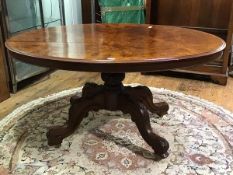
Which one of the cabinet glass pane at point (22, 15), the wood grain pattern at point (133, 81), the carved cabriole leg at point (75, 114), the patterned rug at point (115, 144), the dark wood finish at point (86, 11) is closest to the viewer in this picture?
the patterned rug at point (115, 144)

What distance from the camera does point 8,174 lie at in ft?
4.17

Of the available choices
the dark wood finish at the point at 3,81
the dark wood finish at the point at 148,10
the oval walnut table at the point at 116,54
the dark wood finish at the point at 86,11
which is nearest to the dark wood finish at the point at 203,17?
the dark wood finish at the point at 148,10

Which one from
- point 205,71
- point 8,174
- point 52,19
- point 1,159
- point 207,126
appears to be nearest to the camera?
point 8,174

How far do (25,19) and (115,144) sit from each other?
4.95 ft

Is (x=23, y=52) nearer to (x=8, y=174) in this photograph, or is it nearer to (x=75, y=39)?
(x=75, y=39)

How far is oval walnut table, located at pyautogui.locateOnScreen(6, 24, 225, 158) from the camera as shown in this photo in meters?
1.04

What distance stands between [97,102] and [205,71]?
4.25 feet

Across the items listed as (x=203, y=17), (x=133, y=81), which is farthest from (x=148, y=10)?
(x=133, y=81)

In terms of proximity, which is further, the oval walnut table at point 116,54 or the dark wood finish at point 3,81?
the dark wood finish at point 3,81

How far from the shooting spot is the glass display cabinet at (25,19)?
212 centimetres

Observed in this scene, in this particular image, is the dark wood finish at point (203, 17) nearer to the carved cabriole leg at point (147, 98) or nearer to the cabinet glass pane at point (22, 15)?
the carved cabriole leg at point (147, 98)

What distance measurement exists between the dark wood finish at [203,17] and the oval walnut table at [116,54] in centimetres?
86

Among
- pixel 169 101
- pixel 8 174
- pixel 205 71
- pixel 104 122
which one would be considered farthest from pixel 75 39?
pixel 205 71

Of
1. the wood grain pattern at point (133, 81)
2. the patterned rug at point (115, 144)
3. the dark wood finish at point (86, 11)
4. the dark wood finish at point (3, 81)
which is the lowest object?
the wood grain pattern at point (133, 81)
